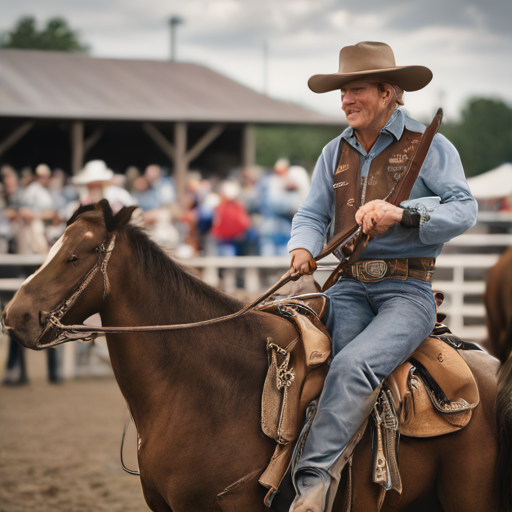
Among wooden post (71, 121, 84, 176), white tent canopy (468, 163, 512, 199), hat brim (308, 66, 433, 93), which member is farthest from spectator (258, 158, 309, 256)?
hat brim (308, 66, 433, 93)

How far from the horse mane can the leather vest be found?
0.66m

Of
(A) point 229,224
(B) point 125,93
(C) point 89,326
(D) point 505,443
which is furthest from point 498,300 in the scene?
(B) point 125,93

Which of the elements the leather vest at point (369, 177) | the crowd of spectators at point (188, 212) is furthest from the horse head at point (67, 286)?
the crowd of spectators at point (188, 212)

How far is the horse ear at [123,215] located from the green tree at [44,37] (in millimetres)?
57335

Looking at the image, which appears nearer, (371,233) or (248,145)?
(371,233)

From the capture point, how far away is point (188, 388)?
274cm

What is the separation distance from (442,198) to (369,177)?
0.34 metres

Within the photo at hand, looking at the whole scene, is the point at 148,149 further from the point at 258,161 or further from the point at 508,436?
the point at 258,161

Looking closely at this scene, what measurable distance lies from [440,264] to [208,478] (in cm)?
881

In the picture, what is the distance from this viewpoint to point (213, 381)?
2756 millimetres

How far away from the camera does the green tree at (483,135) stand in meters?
44.5

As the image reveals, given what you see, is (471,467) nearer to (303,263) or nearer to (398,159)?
(303,263)

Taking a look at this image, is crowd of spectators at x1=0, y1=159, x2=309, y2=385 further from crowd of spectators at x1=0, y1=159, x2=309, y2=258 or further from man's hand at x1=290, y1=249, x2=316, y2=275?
man's hand at x1=290, y1=249, x2=316, y2=275

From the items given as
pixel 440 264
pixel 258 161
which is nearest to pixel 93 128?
pixel 440 264
